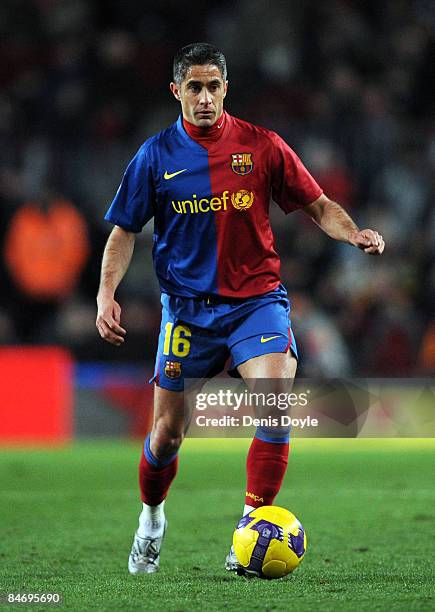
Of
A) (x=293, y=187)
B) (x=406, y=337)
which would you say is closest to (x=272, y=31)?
(x=406, y=337)

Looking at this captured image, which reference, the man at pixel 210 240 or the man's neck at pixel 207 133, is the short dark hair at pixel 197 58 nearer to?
the man at pixel 210 240

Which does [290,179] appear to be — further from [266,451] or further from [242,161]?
[266,451]

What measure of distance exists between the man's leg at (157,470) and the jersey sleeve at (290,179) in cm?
98

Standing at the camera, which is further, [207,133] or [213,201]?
[207,133]

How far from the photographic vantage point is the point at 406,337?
13.0 meters

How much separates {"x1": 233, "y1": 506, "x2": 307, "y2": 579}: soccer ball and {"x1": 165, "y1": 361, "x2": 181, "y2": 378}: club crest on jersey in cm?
72

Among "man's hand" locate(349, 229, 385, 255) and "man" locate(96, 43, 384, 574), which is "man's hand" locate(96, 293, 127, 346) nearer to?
"man" locate(96, 43, 384, 574)

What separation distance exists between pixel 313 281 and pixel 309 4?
406cm

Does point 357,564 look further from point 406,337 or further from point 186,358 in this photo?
point 406,337

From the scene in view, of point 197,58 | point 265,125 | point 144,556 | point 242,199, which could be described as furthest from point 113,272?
point 265,125

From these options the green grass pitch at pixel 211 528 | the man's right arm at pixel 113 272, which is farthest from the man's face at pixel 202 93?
the green grass pitch at pixel 211 528

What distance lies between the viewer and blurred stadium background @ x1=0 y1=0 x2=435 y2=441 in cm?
1288

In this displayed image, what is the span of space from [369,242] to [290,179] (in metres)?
0.55

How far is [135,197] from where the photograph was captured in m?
5.34
